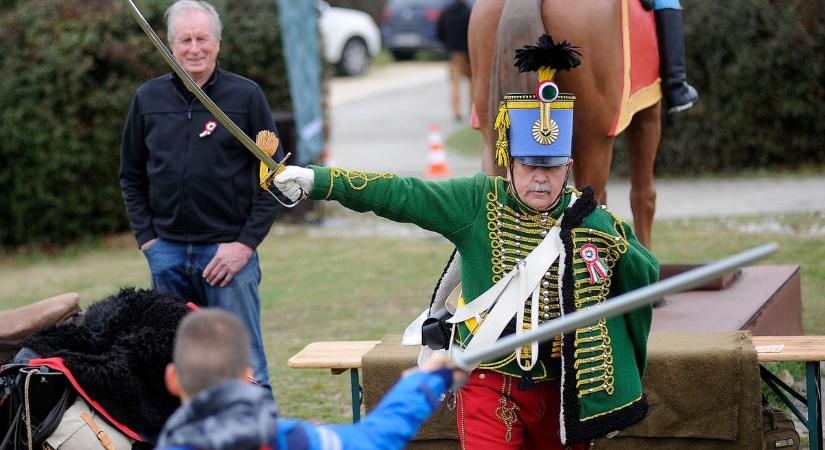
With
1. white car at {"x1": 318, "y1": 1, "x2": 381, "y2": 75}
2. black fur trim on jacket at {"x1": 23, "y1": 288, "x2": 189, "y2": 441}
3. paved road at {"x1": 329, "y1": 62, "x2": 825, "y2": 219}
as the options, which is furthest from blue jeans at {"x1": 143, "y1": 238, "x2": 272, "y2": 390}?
white car at {"x1": 318, "y1": 1, "x2": 381, "y2": 75}

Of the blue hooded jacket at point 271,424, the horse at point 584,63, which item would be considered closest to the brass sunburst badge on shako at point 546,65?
the blue hooded jacket at point 271,424

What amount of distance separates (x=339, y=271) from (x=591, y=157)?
477 centimetres

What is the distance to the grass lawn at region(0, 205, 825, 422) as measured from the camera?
8125mm

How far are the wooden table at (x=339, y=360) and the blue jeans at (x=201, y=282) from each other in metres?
0.22

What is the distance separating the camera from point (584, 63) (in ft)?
19.3

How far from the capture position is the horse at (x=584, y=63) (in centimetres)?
574

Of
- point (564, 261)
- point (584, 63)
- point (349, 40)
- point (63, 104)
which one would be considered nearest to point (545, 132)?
point (564, 261)

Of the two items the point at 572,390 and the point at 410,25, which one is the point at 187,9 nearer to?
the point at 572,390

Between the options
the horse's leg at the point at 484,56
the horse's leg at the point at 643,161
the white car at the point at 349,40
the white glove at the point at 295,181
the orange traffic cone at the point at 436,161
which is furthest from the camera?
the white car at the point at 349,40

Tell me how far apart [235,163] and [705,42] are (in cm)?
879

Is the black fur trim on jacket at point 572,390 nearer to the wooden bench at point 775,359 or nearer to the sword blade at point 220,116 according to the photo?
the sword blade at point 220,116

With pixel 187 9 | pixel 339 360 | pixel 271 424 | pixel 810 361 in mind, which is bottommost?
pixel 810 361

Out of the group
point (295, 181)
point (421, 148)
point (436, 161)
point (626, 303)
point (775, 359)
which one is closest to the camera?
point (626, 303)

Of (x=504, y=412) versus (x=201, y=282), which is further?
(x=201, y=282)
